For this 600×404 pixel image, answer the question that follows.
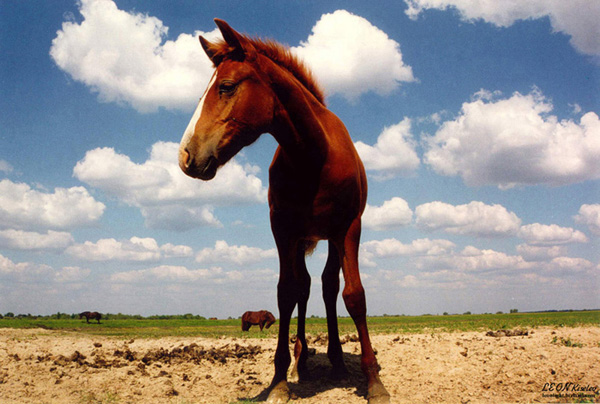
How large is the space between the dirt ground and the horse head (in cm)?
334

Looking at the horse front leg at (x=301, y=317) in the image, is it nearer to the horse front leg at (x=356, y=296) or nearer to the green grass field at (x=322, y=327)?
the horse front leg at (x=356, y=296)

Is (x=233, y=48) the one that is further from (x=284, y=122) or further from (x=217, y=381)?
(x=217, y=381)

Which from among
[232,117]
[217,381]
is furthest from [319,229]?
[217,381]

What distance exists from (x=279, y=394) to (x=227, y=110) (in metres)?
3.63

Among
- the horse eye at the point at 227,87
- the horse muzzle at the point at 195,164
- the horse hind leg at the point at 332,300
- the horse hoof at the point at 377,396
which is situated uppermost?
the horse eye at the point at 227,87

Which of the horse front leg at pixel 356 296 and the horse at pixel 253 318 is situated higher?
the horse front leg at pixel 356 296

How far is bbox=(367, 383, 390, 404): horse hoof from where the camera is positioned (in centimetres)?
474

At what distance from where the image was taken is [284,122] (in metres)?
4.83

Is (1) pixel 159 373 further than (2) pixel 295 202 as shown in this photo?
Yes

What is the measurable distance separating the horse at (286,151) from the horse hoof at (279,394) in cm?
1

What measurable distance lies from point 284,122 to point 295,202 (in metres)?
1.03

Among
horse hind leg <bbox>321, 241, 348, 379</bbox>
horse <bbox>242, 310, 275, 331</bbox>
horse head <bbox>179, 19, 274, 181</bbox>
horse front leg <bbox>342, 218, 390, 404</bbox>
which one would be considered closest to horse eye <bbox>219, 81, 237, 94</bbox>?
horse head <bbox>179, 19, 274, 181</bbox>

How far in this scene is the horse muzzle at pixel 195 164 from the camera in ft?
13.7

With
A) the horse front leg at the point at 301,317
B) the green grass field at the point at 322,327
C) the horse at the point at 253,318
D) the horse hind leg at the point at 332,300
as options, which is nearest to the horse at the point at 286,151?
the horse front leg at the point at 301,317
